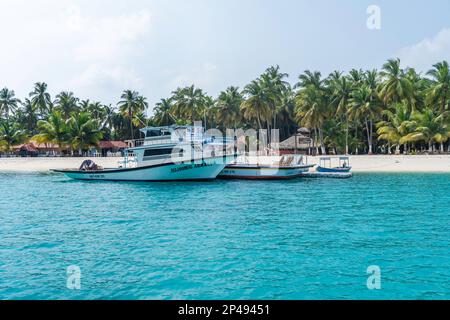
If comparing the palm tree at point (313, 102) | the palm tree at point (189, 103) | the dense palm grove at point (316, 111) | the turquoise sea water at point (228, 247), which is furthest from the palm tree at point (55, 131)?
the turquoise sea water at point (228, 247)

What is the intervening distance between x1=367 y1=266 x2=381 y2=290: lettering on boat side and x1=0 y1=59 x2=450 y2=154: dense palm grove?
4712 cm

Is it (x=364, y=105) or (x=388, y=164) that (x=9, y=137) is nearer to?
(x=364, y=105)

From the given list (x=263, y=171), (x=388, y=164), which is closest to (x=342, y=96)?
(x=388, y=164)

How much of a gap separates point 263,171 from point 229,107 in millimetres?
39739

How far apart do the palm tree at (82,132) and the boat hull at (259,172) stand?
39424mm

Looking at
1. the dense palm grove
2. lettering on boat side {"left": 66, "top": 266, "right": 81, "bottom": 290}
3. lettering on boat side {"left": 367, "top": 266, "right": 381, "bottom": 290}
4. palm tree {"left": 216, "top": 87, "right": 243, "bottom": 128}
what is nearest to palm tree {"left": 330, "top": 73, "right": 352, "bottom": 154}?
the dense palm grove

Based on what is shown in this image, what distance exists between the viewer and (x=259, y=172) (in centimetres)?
3828

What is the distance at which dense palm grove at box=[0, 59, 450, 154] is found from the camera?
2229 inches

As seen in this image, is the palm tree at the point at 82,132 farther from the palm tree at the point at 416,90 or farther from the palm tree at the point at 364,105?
the palm tree at the point at 416,90

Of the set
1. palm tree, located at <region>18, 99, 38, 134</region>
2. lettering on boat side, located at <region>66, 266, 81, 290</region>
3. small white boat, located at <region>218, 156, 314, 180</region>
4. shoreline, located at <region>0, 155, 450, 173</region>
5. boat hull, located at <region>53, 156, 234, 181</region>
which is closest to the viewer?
lettering on boat side, located at <region>66, 266, 81, 290</region>

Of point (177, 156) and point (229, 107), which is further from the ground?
point (229, 107)

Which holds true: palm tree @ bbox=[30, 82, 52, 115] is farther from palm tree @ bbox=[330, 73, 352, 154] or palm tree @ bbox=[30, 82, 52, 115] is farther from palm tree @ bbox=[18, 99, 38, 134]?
palm tree @ bbox=[330, 73, 352, 154]
